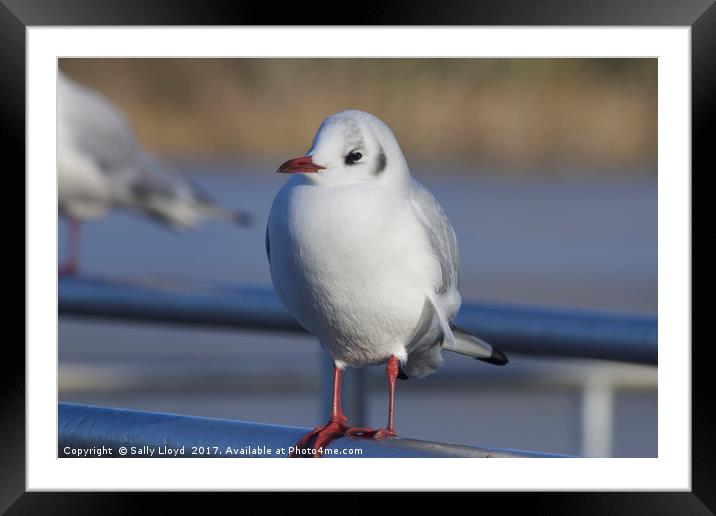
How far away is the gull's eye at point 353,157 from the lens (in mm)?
1642

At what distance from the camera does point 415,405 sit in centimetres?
424

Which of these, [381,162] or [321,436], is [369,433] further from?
[381,162]

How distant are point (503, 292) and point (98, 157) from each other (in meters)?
3.18

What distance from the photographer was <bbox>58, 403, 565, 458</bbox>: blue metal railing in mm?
1493

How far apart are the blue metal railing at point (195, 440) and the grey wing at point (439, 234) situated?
286 millimetres

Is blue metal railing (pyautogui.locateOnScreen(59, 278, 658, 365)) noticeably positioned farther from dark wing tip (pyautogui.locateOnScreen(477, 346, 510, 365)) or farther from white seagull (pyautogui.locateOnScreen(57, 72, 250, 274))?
white seagull (pyautogui.locateOnScreen(57, 72, 250, 274))

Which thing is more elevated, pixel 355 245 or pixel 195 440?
pixel 355 245

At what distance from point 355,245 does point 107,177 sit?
278 cm

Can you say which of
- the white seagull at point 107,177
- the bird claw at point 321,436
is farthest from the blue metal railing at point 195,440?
the white seagull at point 107,177

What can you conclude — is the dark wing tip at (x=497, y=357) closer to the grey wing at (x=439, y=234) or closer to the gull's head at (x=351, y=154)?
the grey wing at (x=439, y=234)

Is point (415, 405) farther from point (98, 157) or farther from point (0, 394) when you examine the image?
point (0, 394)

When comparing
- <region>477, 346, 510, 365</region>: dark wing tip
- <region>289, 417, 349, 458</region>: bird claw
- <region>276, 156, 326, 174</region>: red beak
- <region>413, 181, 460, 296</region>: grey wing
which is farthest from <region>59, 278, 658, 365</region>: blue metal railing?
<region>276, 156, 326, 174</region>: red beak

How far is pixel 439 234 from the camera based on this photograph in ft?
5.74

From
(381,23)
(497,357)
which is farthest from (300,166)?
(497,357)
